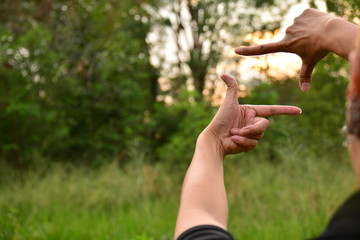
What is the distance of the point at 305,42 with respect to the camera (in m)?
1.72

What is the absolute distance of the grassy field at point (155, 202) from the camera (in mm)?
4359

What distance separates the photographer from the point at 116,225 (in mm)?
4730

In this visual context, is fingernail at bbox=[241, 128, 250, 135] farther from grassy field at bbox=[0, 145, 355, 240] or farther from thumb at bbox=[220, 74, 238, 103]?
grassy field at bbox=[0, 145, 355, 240]

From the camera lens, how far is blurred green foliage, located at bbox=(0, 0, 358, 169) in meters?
8.84

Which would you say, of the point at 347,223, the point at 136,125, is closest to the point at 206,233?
the point at 347,223

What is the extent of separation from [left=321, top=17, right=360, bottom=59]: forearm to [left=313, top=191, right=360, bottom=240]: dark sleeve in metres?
0.67

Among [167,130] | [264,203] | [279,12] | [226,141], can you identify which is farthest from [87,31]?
[226,141]

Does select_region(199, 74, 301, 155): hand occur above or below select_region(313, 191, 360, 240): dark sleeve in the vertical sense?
below

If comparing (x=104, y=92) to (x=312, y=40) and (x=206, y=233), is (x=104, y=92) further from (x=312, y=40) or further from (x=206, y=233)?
(x=206, y=233)

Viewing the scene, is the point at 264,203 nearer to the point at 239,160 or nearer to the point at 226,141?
the point at 239,160

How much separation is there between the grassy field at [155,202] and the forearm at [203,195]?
6.19 feet

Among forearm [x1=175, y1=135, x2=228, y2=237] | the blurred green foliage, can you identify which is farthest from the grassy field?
forearm [x1=175, y1=135, x2=228, y2=237]

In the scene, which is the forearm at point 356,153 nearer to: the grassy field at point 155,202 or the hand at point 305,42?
the hand at point 305,42

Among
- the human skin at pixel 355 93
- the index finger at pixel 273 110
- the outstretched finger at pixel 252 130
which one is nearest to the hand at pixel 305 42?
the index finger at pixel 273 110
